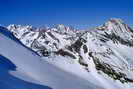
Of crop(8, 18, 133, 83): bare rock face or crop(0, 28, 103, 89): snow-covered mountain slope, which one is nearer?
crop(0, 28, 103, 89): snow-covered mountain slope

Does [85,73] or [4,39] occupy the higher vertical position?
[85,73]

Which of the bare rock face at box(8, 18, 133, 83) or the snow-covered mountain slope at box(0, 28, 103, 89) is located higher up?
the bare rock face at box(8, 18, 133, 83)

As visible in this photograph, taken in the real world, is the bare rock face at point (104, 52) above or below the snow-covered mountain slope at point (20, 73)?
above

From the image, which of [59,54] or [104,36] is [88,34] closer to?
[104,36]

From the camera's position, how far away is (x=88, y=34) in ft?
452

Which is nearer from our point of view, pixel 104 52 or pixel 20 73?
pixel 20 73

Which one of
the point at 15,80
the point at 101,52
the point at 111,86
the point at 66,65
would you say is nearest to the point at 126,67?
the point at 101,52

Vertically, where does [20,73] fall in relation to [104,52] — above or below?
below

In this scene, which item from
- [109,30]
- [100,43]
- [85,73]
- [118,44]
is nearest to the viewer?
[85,73]

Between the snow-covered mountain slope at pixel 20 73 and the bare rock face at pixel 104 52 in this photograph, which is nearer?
the snow-covered mountain slope at pixel 20 73

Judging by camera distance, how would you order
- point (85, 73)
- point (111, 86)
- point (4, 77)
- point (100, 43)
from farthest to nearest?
1. point (100, 43)
2. point (85, 73)
3. point (111, 86)
4. point (4, 77)

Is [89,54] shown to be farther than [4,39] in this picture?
Yes

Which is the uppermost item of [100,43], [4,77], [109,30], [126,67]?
[109,30]

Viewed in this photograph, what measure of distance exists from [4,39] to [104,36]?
86592mm
